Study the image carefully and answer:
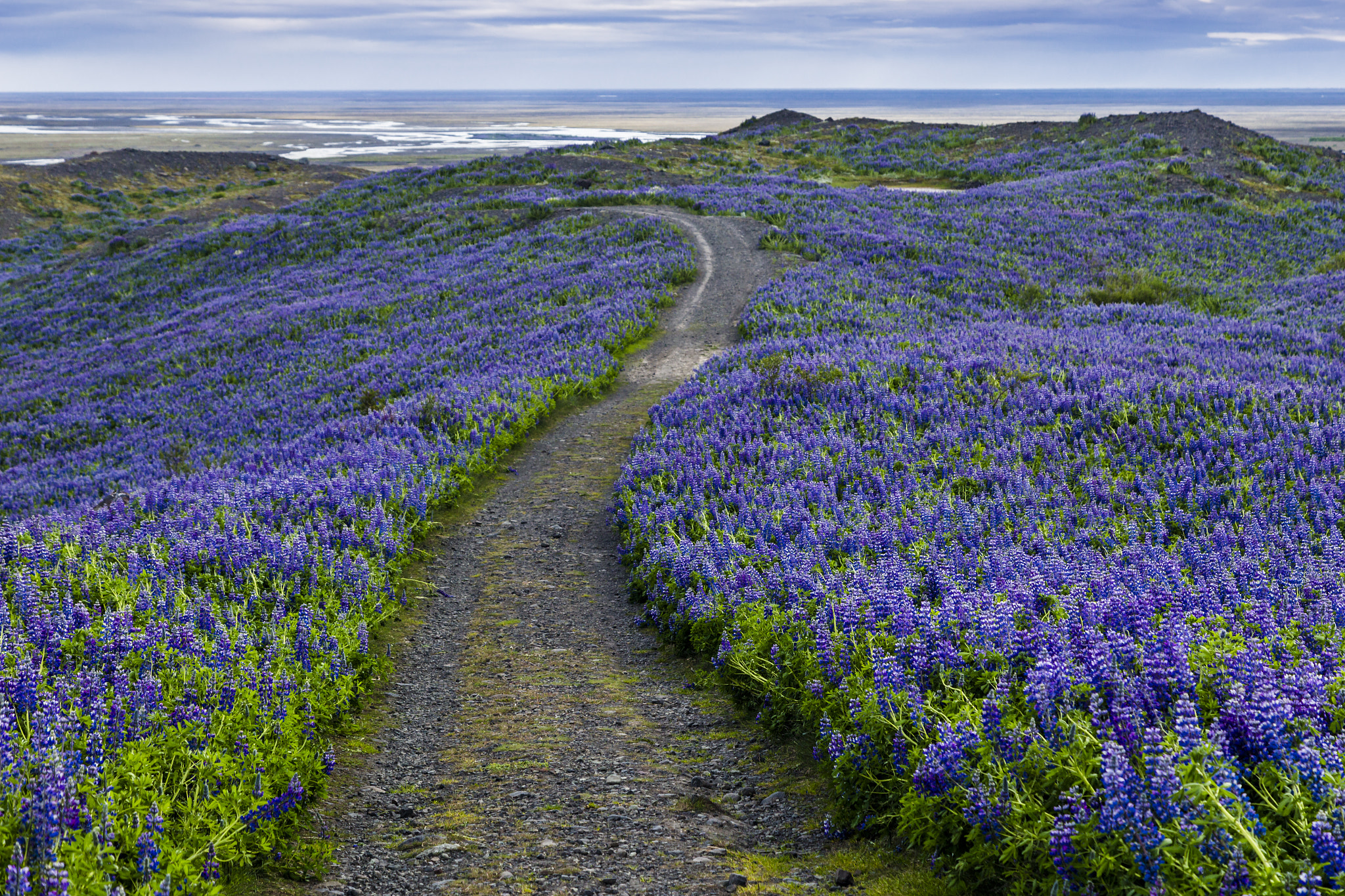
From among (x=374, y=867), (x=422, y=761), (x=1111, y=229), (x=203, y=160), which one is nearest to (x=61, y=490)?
(x=422, y=761)

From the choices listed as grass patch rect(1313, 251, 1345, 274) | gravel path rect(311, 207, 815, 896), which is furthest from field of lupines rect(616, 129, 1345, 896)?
grass patch rect(1313, 251, 1345, 274)

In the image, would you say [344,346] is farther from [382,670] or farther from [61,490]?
[382,670]

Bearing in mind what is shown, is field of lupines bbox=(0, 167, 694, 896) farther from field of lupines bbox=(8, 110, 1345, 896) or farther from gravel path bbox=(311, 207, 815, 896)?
gravel path bbox=(311, 207, 815, 896)

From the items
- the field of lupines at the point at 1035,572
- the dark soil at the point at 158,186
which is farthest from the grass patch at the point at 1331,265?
the dark soil at the point at 158,186

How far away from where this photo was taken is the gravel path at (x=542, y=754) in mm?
5559

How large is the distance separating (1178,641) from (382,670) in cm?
653

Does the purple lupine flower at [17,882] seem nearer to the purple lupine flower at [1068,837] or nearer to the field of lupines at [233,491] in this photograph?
the field of lupines at [233,491]

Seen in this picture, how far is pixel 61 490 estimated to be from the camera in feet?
56.0

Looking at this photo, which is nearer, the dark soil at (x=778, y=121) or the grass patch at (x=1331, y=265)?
the grass patch at (x=1331, y=265)

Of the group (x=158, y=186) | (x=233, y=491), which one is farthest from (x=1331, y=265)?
(x=158, y=186)

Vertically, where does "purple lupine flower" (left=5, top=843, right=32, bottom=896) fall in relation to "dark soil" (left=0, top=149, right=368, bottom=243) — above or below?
below

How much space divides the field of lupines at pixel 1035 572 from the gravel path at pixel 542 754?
1.82 feet

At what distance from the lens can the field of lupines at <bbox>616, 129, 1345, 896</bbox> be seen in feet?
13.6

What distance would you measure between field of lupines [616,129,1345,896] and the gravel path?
556 millimetres
